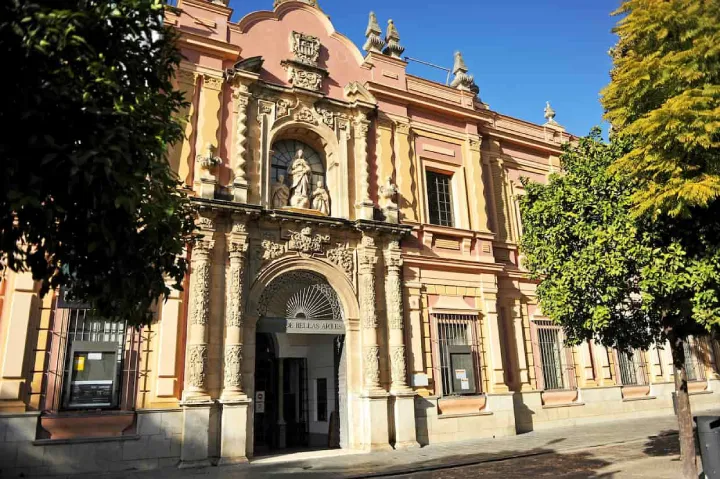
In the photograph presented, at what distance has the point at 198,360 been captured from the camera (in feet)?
36.9

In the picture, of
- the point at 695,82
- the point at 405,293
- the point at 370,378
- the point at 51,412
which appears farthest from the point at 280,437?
the point at 695,82

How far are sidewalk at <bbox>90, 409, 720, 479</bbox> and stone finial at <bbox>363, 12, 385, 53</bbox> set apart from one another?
11572mm

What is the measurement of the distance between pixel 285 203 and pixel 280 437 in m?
6.56

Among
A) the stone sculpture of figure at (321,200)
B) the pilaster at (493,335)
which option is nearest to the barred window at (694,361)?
the pilaster at (493,335)

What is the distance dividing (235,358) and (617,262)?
795 cm

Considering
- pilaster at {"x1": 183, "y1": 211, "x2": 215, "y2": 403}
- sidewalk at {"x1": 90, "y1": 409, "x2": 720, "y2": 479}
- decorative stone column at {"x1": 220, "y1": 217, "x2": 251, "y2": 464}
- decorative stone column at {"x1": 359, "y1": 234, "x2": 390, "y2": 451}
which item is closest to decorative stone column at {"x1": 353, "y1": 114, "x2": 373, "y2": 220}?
decorative stone column at {"x1": 359, "y1": 234, "x2": 390, "y2": 451}

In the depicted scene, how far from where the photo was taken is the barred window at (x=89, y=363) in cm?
1044

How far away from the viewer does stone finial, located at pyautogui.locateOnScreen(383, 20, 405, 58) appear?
16.8 meters

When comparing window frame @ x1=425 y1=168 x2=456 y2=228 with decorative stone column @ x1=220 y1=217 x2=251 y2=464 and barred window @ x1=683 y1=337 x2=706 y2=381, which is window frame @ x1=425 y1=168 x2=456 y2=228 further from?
barred window @ x1=683 y1=337 x2=706 y2=381

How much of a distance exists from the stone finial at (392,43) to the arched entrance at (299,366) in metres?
7.89

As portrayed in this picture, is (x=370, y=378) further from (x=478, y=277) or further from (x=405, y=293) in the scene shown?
(x=478, y=277)

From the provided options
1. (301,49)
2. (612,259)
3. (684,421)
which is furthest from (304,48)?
(684,421)

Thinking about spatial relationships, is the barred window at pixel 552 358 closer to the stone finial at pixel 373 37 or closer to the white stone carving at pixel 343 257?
the white stone carving at pixel 343 257

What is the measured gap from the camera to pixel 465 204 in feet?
54.3
